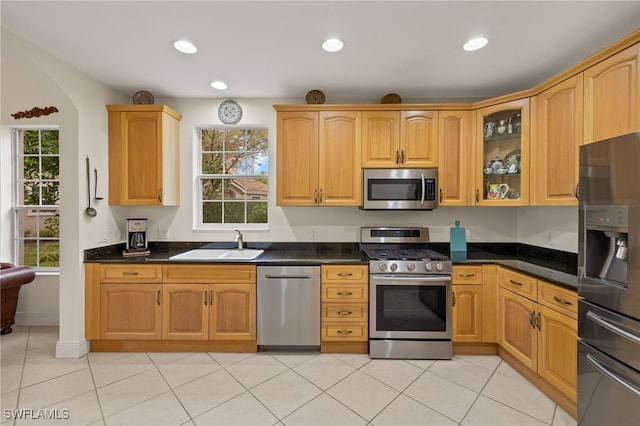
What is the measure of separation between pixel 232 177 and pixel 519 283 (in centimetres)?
301

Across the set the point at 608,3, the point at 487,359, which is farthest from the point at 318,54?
the point at 487,359

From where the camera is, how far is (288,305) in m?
2.62

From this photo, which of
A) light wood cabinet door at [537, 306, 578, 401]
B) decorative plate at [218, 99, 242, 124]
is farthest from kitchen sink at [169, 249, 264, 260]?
light wood cabinet door at [537, 306, 578, 401]

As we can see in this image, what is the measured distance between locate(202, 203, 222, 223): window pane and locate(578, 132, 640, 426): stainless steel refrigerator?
3215mm

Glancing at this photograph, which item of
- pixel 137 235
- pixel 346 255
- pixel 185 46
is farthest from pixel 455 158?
pixel 137 235

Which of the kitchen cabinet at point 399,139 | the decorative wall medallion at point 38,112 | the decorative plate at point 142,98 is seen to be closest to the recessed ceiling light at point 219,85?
the decorative plate at point 142,98

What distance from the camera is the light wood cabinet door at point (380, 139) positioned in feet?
9.48

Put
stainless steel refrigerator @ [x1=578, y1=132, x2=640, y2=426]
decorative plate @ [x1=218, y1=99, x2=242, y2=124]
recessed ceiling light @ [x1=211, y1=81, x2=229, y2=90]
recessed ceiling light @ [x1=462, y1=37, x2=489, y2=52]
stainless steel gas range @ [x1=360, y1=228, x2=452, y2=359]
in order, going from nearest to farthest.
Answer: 1. stainless steel refrigerator @ [x1=578, y1=132, x2=640, y2=426]
2. recessed ceiling light @ [x1=462, y1=37, x2=489, y2=52]
3. stainless steel gas range @ [x1=360, y1=228, x2=452, y2=359]
4. recessed ceiling light @ [x1=211, y1=81, x2=229, y2=90]
5. decorative plate @ [x1=218, y1=99, x2=242, y2=124]

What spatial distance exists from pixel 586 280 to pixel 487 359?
52.4 inches

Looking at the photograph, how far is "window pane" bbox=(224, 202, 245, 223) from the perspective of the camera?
338 cm

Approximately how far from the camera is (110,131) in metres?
2.89

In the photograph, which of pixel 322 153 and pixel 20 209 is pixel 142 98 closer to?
pixel 322 153

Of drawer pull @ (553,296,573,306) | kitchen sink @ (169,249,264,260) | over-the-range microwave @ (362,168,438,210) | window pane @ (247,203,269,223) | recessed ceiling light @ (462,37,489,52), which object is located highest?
recessed ceiling light @ (462,37,489,52)

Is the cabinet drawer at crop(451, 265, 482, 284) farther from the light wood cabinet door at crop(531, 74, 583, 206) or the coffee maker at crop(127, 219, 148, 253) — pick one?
the coffee maker at crop(127, 219, 148, 253)
